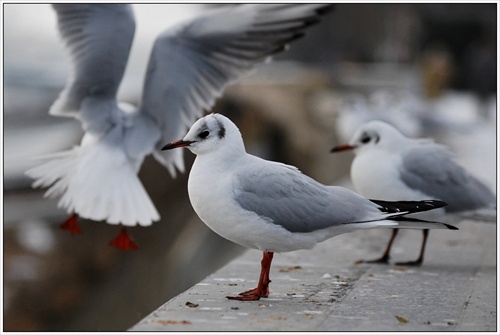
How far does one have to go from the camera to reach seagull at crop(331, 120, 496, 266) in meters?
5.00

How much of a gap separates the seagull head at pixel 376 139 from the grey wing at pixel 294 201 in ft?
4.20

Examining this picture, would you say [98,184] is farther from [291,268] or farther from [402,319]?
[402,319]

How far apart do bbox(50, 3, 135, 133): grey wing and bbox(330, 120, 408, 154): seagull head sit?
142 centimetres

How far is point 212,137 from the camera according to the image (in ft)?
12.4

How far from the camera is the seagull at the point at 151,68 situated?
212 inches

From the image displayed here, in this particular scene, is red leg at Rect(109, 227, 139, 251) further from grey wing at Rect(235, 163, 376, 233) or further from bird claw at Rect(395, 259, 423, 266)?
grey wing at Rect(235, 163, 376, 233)

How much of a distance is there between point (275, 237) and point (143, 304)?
508 cm

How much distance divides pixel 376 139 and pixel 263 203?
1.62 m

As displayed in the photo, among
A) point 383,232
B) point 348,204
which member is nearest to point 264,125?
point 383,232

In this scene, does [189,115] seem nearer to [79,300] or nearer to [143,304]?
[143,304]

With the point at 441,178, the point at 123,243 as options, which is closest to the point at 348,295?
the point at 441,178

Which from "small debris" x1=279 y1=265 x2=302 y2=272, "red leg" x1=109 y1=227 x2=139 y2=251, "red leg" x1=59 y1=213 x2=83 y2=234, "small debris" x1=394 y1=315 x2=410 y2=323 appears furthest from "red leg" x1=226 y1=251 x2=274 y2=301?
"red leg" x1=59 y1=213 x2=83 y2=234

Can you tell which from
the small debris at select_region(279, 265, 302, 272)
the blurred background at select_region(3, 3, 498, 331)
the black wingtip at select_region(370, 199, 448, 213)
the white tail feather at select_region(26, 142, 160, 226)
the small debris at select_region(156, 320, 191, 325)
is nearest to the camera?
the small debris at select_region(156, 320, 191, 325)

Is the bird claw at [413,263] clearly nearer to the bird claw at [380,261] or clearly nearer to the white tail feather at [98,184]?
the bird claw at [380,261]
